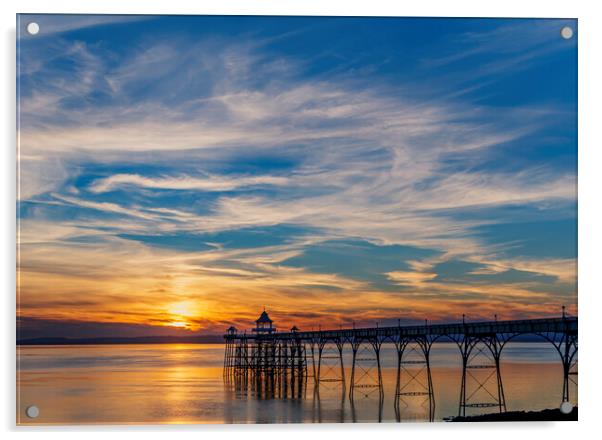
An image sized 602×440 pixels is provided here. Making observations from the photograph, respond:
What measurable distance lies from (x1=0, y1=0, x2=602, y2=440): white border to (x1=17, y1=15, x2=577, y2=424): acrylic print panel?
16cm

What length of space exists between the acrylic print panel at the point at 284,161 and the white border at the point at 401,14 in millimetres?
163

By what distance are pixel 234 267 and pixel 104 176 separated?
269cm

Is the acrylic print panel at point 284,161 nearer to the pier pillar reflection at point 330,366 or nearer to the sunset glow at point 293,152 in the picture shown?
the sunset glow at point 293,152

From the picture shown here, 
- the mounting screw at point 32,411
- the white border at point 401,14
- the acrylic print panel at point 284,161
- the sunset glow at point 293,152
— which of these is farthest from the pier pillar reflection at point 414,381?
the mounting screw at point 32,411

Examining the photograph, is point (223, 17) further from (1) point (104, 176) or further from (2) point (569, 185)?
(2) point (569, 185)

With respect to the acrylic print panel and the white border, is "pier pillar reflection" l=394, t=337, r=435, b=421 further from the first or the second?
the acrylic print panel

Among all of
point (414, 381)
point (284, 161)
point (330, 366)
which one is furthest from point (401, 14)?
point (330, 366)

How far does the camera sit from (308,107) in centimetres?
1256

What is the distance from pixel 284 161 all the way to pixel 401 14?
118 inches

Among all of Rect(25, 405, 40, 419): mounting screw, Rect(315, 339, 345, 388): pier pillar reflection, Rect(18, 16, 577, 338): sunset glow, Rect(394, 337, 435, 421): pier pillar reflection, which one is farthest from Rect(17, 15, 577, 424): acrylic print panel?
Rect(315, 339, 345, 388): pier pillar reflection

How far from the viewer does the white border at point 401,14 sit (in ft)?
38.1

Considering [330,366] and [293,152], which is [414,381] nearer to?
[330,366]

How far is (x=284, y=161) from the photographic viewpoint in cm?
1293
